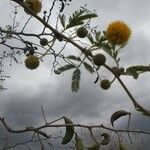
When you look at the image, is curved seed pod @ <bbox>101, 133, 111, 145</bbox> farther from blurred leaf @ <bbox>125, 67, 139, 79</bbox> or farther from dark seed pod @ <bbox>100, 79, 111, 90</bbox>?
blurred leaf @ <bbox>125, 67, 139, 79</bbox>

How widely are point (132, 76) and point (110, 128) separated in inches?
10.3

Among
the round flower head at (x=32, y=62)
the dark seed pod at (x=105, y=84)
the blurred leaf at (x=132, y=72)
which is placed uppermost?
the round flower head at (x=32, y=62)

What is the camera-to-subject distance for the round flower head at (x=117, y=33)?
7.30 feet

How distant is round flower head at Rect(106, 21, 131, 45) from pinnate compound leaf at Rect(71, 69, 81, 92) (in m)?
0.30

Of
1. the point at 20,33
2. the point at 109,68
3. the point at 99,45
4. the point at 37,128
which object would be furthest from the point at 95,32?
the point at 20,33

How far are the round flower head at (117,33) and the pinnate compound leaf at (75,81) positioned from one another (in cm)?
30

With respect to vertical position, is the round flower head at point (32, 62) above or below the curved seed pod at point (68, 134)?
above

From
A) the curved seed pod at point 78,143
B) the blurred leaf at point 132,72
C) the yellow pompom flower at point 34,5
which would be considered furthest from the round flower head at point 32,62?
the blurred leaf at point 132,72

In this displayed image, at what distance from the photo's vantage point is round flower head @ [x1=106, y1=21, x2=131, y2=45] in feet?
7.30

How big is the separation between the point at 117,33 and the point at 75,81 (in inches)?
14.2

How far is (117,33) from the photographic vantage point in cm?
223

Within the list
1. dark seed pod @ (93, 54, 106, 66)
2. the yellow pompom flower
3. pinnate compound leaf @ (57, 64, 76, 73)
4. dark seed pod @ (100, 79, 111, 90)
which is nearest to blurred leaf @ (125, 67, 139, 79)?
dark seed pod @ (93, 54, 106, 66)

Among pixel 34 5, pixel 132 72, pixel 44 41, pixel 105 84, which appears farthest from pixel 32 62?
pixel 132 72

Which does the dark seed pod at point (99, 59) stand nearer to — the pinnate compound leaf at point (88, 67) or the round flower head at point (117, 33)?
the round flower head at point (117, 33)
